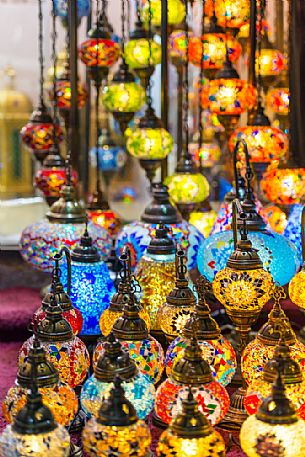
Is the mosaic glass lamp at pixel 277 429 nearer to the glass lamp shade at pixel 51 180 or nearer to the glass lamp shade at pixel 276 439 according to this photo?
the glass lamp shade at pixel 276 439

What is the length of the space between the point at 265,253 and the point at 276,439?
68cm

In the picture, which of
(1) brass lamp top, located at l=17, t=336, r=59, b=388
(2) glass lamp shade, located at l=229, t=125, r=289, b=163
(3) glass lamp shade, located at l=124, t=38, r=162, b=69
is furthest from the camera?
(3) glass lamp shade, located at l=124, t=38, r=162, b=69

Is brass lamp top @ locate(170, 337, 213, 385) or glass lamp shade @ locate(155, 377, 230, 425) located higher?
brass lamp top @ locate(170, 337, 213, 385)

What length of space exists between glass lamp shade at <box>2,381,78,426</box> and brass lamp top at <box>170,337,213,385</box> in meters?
0.18

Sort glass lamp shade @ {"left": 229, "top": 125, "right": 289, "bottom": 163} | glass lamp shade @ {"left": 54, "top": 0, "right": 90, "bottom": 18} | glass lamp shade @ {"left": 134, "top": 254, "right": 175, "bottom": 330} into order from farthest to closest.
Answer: glass lamp shade @ {"left": 54, "top": 0, "right": 90, "bottom": 18} → glass lamp shade @ {"left": 229, "top": 125, "right": 289, "bottom": 163} → glass lamp shade @ {"left": 134, "top": 254, "right": 175, "bottom": 330}

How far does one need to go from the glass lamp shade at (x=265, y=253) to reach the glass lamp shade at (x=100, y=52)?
857 mm

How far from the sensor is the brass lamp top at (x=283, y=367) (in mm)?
1582

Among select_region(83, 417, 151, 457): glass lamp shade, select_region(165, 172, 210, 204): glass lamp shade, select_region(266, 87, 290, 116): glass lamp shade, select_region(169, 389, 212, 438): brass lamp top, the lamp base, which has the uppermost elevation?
select_region(266, 87, 290, 116): glass lamp shade

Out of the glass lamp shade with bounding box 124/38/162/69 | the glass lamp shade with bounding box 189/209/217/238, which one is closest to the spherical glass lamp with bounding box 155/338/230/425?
the glass lamp shade with bounding box 189/209/217/238

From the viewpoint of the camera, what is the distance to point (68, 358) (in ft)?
5.83

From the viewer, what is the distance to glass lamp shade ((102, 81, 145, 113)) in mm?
2834

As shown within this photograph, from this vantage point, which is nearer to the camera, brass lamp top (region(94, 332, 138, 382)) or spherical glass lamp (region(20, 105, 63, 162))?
brass lamp top (region(94, 332, 138, 382))

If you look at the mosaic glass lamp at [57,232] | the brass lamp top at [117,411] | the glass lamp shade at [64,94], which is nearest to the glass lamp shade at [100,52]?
the glass lamp shade at [64,94]

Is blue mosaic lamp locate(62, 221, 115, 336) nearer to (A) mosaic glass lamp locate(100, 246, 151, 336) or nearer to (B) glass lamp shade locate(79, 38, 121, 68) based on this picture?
(A) mosaic glass lamp locate(100, 246, 151, 336)
